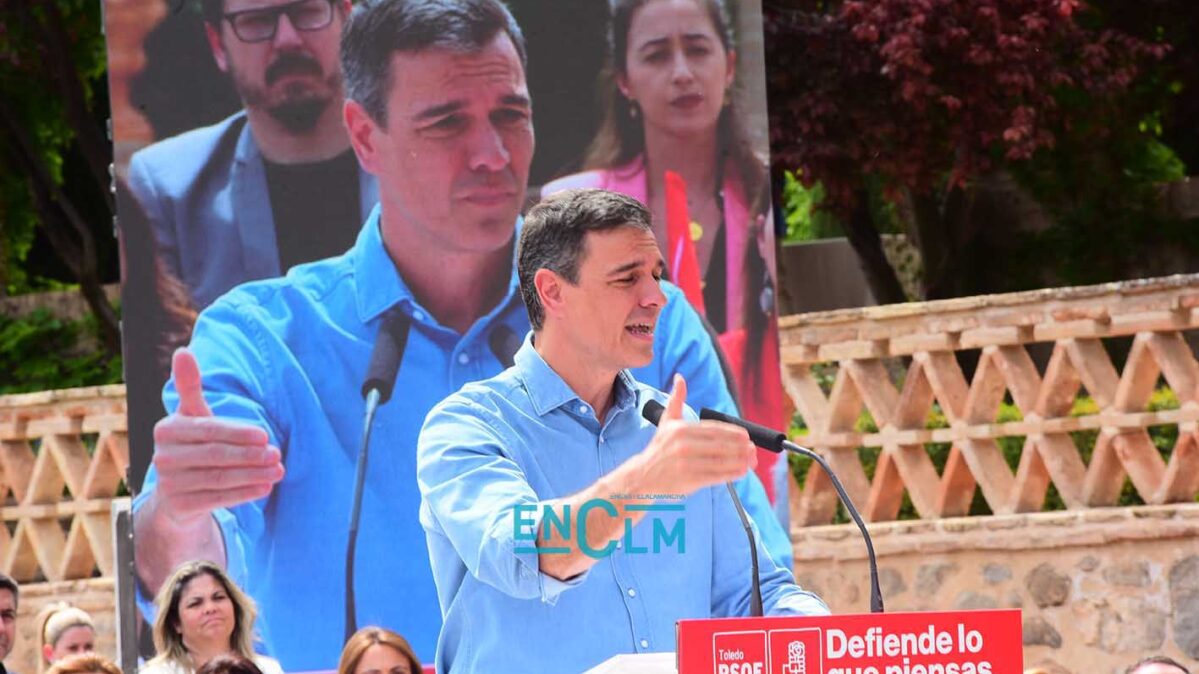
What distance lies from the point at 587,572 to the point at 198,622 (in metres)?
3.43

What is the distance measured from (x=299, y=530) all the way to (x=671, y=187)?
171 centimetres

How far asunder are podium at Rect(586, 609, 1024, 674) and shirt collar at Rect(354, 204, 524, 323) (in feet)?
11.9

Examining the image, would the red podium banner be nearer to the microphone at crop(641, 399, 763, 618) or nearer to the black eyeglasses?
the microphone at crop(641, 399, 763, 618)

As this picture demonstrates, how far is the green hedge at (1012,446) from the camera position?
26.0 feet

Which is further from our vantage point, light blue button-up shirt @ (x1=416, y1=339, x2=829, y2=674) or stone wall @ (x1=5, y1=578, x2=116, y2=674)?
stone wall @ (x1=5, y1=578, x2=116, y2=674)

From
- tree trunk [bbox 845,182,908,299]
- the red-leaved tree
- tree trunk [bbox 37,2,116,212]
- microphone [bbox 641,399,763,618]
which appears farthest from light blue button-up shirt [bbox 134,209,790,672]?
tree trunk [bbox 37,2,116,212]

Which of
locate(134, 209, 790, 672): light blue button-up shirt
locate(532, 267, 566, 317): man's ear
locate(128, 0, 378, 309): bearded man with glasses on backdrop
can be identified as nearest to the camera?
locate(532, 267, 566, 317): man's ear

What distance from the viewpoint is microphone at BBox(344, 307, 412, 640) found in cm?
629

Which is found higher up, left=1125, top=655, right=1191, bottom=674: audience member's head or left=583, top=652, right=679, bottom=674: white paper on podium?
left=1125, top=655, right=1191, bottom=674: audience member's head

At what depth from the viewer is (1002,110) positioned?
925cm

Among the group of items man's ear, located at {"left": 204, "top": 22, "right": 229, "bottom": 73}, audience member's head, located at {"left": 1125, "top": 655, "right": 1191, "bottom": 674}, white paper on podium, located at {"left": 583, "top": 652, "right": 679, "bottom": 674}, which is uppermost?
man's ear, located at {"left": 204, "top": 22, "right": 229, "bottom": 73}

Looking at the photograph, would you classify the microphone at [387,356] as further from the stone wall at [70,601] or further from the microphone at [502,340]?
the stone wall at [70,601]

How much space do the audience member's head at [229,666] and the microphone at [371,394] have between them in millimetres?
650

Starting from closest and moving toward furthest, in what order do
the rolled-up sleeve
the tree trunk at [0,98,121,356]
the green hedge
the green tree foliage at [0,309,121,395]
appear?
the rolled-up sleeve < the green hedge < the tree trunk at [0,98,121,356] < the green tree foliage at [0,309,121,395]
